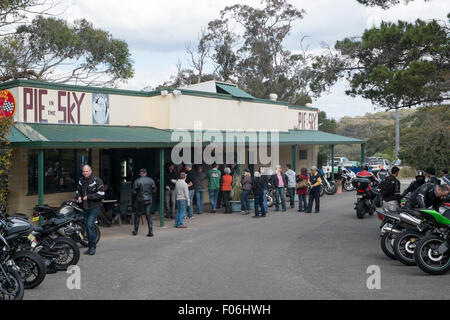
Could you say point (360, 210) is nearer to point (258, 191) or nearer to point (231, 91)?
point (258, 191)

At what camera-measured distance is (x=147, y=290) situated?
705 cm

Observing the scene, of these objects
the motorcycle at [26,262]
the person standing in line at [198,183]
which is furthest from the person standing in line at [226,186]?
the motorcycle at [26,262]

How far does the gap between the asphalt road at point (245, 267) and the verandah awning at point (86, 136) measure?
2.46 metres

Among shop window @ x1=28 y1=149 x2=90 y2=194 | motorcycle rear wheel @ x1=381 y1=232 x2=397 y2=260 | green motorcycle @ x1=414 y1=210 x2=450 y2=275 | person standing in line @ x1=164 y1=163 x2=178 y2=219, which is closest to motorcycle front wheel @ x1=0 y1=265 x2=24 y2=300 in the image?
green motorcycle @ x1=414 y1=210 x2=450 y2=275

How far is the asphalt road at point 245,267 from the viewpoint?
6.86 metres

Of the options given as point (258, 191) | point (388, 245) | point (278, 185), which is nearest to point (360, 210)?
point (278, 185)

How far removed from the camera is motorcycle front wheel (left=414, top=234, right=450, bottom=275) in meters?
7.65

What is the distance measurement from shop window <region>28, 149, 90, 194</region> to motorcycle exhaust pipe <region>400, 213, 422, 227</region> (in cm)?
972

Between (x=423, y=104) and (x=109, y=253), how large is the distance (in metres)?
8.55

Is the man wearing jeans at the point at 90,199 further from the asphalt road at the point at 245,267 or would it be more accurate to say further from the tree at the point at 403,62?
the tree at the point at 403,62

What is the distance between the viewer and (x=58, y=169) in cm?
1445

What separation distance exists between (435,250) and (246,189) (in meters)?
8.85
